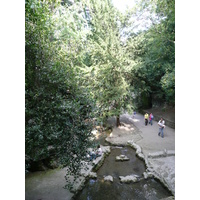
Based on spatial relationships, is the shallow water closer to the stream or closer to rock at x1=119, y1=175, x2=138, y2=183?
the stream

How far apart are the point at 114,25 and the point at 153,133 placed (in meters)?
8.58

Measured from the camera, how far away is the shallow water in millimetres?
5035

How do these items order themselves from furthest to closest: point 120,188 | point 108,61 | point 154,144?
point 108,61
point 154,144
point 120,188

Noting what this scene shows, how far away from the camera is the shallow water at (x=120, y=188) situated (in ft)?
16.5

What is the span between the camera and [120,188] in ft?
18.0

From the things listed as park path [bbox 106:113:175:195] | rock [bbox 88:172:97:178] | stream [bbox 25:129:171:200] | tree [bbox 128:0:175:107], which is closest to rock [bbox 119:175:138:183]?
stream [bbox 25:129:171:200]

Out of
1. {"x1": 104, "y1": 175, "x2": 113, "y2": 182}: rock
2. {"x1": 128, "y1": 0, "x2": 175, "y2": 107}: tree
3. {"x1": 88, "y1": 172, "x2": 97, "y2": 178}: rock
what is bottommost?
{"x1": 104, "y1": 175, "x2": 113, "y2": 182}: rock

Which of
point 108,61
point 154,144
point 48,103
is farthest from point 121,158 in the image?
point 108,61

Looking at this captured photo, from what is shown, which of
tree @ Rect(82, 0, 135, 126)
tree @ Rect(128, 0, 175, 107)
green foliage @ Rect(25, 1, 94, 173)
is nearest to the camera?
green foliage @ Rect(25, 1, 94, 173)

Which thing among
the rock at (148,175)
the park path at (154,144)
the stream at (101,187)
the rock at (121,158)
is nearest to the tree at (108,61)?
the park path at (154,144)

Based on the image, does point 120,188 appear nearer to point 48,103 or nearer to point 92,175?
point 92,175

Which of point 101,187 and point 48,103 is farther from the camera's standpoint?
point 101,187

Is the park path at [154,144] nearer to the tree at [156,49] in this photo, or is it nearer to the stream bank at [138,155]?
the stream bank at [138,155]

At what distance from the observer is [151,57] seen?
12.0 metres
